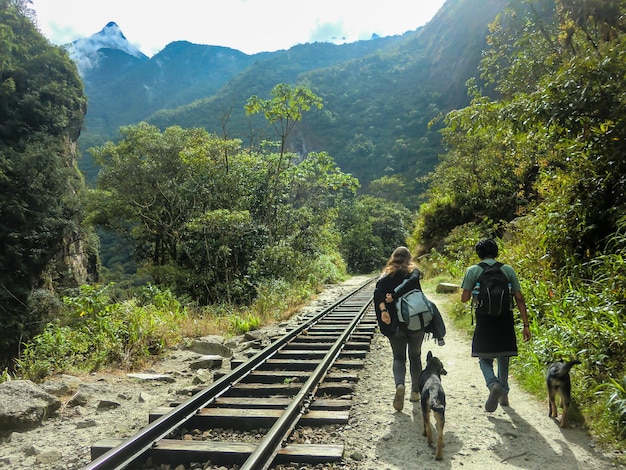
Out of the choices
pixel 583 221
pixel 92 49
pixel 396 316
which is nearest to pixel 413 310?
pixel 396 316

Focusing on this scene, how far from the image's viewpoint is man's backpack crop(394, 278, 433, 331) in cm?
452

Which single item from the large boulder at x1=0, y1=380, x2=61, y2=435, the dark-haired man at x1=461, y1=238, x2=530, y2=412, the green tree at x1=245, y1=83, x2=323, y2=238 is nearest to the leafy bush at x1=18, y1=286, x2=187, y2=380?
the large boulder at x1=0, y1=380, x2=61, y2=435

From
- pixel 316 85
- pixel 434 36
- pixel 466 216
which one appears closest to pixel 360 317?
pixel 466 216

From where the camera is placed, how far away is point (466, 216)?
70.0 feet

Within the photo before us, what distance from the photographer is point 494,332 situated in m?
4.47

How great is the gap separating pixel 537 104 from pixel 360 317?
6.26 m

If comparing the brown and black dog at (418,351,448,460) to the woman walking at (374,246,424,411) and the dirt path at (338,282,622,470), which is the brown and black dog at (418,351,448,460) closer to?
the dirt path at (338,282,622,470)

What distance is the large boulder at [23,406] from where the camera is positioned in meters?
4.43

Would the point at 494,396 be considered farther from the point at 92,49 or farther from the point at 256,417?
the point at 92,49

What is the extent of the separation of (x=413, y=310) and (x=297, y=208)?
19.3m

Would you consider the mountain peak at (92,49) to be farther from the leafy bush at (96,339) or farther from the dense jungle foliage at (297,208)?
the leafy bush at (96,339)

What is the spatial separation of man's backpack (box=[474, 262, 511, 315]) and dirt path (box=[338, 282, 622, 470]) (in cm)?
112

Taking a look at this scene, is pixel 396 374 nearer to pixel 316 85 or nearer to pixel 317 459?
pixel 317 459

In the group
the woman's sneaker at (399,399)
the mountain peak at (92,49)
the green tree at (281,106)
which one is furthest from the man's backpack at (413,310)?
the mountain peak at (92,49)
